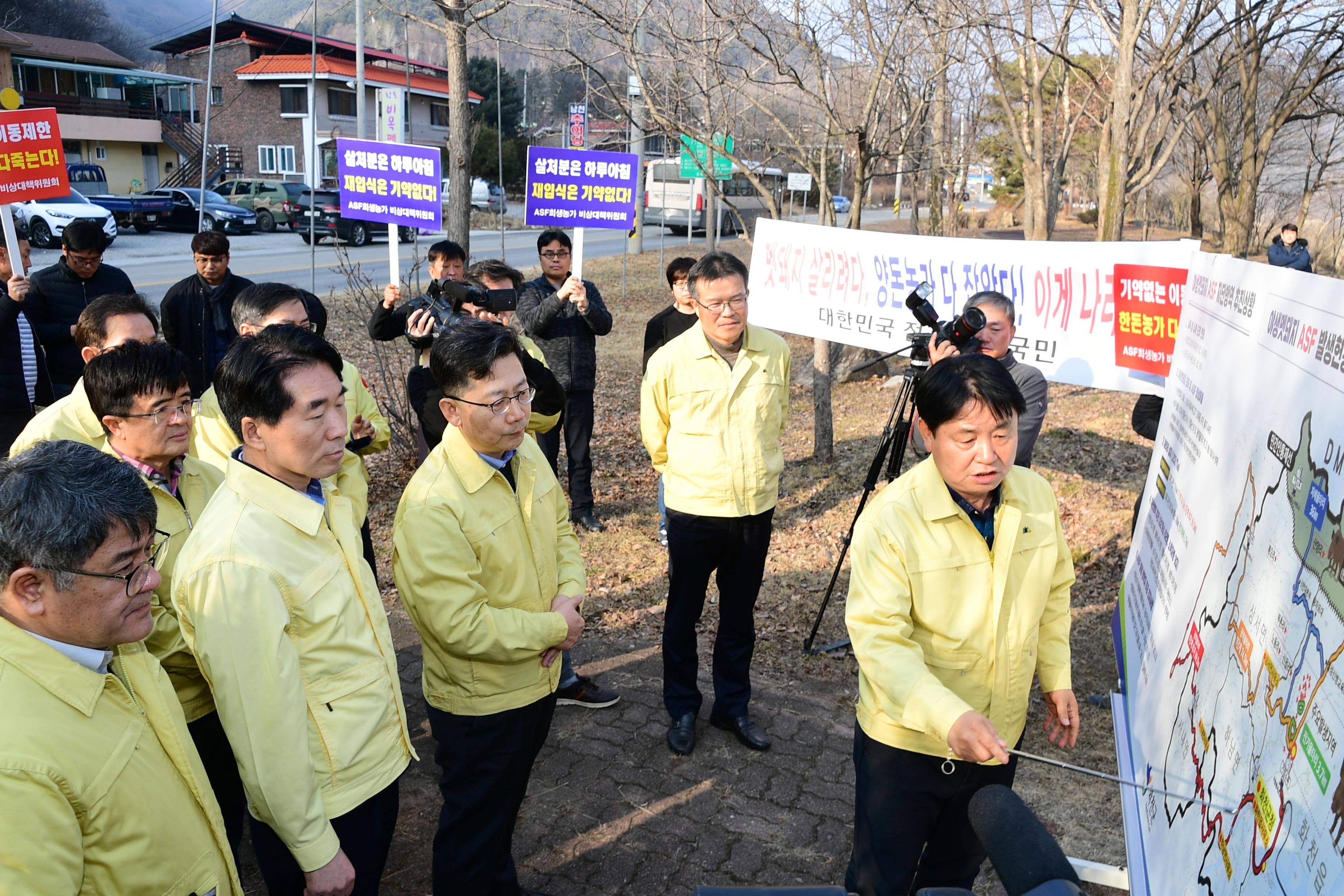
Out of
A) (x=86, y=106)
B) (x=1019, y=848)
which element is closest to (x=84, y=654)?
(x=1019, y=848)

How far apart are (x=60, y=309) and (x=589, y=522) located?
354 centimetres

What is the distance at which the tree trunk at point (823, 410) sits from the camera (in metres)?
7.82

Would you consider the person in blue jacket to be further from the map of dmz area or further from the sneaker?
the map of dmz area

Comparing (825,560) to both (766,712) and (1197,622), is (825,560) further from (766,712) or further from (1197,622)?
(1197,622)

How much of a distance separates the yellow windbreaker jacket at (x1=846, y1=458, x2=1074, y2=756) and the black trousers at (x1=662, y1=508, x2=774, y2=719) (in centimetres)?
152

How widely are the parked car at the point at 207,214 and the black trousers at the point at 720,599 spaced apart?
2893 cm

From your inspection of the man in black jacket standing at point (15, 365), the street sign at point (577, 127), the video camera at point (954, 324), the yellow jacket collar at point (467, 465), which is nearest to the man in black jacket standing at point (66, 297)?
the man in black jacket standing at point (15, 365)

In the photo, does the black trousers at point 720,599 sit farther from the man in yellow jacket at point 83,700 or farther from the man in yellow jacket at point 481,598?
the man in yellow jacket at point 83,700

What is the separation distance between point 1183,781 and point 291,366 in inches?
92.2

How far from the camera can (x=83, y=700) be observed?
1686 millimetres

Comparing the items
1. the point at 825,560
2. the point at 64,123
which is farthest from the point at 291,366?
the point at 64,123

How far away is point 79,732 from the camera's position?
1666 millimetres

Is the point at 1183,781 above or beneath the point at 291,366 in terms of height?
beneath

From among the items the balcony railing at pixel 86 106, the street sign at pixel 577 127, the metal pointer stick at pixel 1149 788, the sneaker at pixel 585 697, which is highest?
the balcony railing at pixel 86 106
